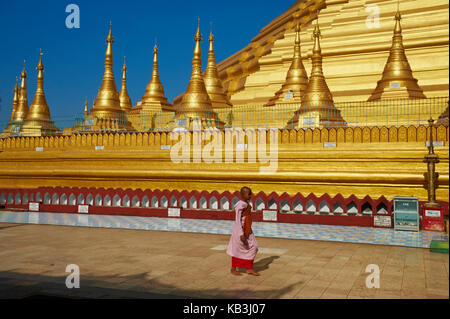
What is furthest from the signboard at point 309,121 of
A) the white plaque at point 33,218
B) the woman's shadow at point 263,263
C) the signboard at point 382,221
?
the white plaque at point 33,218

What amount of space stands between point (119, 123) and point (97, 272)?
1456 cm

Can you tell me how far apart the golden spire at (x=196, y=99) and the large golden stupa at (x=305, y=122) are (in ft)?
0.17

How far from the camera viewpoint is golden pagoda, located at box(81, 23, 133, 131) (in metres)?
A: 20.0

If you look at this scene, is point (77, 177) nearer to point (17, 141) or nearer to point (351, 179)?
point (17, 141)

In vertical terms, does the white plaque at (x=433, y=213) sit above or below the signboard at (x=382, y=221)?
above

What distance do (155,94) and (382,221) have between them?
58.3 feet

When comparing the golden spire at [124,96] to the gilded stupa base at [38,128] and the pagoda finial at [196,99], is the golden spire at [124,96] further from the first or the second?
the pagoda finial at [196,99]

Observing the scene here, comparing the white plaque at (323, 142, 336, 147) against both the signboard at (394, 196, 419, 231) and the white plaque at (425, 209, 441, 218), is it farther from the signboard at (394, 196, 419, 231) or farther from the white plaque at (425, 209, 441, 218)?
the white plaque at (425, 209, 441, 218)

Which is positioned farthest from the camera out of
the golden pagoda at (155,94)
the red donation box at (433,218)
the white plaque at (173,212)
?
the golden pagoda at (155,94)

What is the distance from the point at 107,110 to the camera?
834 inches


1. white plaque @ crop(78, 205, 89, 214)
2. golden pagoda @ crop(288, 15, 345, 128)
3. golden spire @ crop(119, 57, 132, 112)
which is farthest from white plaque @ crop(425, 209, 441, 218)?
golden spire @ crop(119, 57, 132, 112)

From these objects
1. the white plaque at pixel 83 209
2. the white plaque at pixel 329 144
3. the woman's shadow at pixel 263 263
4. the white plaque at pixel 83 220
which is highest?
the white plaque at pixel 329 144

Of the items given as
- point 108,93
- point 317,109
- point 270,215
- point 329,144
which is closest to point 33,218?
point 270,215

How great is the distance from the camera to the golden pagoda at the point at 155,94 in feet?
86.4
